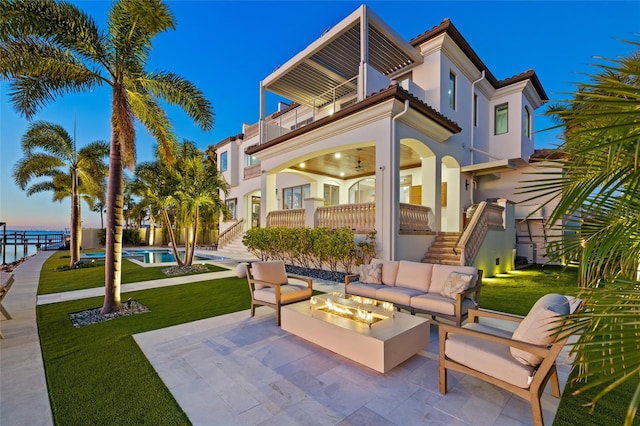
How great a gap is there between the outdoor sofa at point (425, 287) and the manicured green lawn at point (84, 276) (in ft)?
24.4

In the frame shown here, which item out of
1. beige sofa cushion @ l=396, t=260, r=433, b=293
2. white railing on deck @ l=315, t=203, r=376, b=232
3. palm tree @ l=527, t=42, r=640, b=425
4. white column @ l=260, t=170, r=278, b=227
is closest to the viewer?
palm tree @ l=527, t=42, r=640, b=425

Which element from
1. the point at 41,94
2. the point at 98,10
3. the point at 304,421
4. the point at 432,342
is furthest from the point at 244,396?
the point at 98,10

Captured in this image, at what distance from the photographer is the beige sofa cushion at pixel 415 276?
573cm

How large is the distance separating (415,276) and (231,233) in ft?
52.7

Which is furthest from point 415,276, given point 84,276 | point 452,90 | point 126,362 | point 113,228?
point 84,276

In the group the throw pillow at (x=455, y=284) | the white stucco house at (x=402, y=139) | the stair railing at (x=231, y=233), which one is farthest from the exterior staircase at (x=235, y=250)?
the throw pillow at (x=455, y=284)

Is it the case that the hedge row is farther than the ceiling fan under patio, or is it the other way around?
the ceiling fan under patio

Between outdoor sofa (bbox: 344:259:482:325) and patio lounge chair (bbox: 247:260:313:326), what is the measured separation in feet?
3.78

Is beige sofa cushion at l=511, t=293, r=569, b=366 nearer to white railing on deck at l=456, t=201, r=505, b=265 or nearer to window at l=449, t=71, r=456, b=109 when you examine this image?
white railing on deck at l=456, t=201, r=505, b=265

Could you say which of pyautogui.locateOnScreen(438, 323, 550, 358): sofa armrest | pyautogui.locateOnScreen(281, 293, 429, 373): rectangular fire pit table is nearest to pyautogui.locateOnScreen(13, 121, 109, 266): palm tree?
pyautogui.locateOnScreen(281, 293, 429, 373): rectangular fire pit table

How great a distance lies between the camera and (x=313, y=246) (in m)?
10.7

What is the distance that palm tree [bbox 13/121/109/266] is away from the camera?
11.6 meters

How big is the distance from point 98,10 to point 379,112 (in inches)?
289

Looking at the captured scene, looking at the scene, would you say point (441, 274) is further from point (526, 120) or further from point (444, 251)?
point (526, 120)
